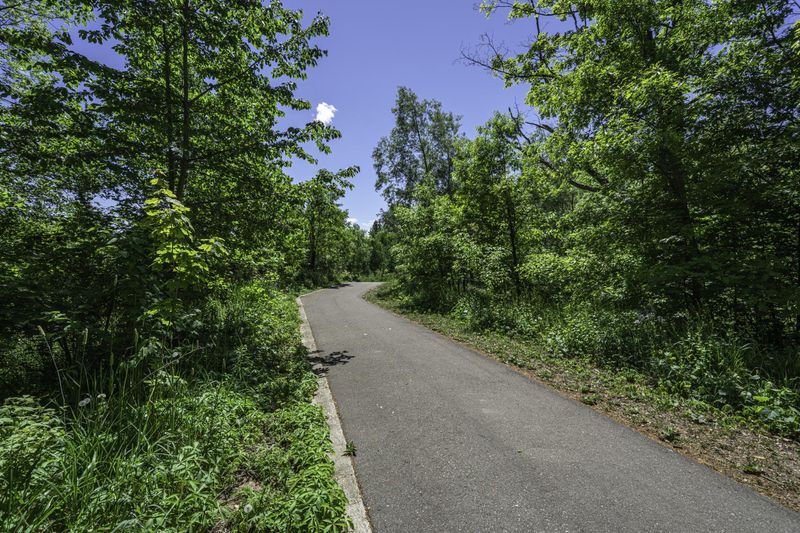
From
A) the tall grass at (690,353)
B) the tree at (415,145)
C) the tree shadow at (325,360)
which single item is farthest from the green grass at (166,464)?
the tree at (415,145)

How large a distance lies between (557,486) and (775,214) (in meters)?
6.27

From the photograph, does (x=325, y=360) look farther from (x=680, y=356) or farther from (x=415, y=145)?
(x=415, y=145)

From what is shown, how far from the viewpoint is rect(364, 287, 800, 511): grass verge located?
9.71ft

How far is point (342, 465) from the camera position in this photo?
3162mm

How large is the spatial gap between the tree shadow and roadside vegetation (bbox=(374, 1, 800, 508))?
331cm

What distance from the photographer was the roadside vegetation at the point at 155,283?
7.70 feet

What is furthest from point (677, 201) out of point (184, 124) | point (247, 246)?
point (184, 124)

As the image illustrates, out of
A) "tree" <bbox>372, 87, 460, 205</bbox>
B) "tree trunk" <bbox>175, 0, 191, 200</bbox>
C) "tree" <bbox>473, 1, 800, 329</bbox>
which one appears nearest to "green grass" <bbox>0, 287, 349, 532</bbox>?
"tree trunk" <bbox>175, 0, 191, 200</bbox>

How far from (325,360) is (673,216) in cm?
789

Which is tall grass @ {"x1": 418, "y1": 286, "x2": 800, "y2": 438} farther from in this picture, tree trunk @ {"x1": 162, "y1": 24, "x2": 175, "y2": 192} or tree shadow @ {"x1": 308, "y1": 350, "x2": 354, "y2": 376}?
tree trunk @ {"x1": 162, "y1": 24, "x2": 175, "y2": 192}

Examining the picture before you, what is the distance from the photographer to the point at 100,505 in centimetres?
207

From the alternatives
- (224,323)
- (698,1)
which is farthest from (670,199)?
(224,323)

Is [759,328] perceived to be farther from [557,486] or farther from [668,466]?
[557,486]

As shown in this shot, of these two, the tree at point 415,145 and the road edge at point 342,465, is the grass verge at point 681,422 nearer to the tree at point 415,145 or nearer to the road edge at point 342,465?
the road edge at point 342,465
